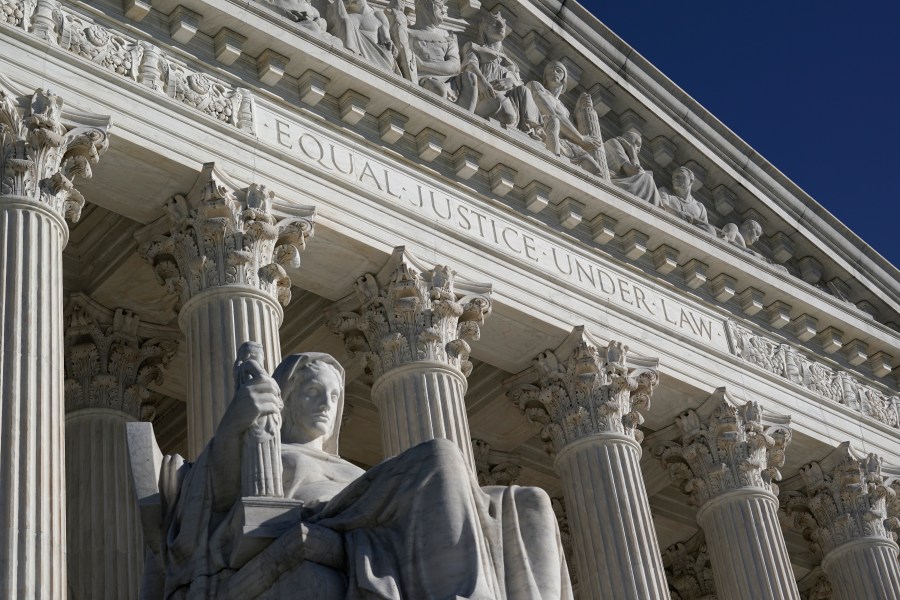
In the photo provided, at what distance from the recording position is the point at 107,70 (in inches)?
784

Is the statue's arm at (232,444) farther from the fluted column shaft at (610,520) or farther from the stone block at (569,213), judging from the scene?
the stone block at (569,213)

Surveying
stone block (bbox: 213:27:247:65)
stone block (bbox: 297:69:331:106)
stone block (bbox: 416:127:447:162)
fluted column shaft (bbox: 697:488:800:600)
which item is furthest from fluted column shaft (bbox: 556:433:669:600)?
stone block (bbox: 213:27:247:65)

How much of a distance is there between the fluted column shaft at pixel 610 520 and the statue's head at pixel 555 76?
6495 millimetres

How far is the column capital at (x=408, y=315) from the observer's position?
71.8ft

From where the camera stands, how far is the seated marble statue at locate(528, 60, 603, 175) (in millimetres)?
26327

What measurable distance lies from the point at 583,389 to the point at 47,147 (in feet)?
30.1

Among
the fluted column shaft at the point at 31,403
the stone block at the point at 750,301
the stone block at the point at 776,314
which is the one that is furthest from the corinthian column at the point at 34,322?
the stone block at the point at 776,314

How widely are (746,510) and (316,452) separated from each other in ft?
53.8

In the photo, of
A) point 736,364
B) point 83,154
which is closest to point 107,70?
point 83,154

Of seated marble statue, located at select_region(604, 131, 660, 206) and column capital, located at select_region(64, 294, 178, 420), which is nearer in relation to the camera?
column capital, located at select_region(64, 294, 178, 420)

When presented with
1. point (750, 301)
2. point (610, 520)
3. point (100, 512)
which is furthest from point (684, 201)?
point (100, 512)

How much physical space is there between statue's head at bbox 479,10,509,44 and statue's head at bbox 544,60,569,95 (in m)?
1.08

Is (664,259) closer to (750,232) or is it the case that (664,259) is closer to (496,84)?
(750,232)

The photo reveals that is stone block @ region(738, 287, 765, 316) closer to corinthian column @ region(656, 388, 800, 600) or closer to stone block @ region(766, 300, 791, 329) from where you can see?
stone block @ region(766, 300, 791, 329)
